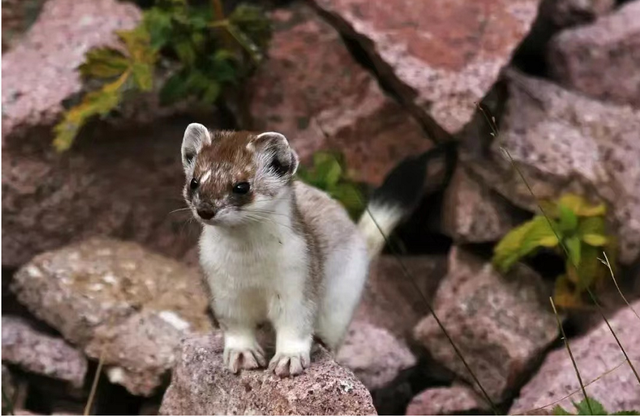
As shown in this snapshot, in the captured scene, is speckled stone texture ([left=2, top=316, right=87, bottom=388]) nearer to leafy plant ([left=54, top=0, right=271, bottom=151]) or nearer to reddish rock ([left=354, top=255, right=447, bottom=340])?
leafy plant ([left=54, top=0, right=271, bottom=151])

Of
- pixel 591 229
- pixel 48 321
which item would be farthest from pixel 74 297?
pixel 591 229

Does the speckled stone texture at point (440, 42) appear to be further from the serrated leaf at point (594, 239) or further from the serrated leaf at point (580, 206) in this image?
the serrated leaf at point (594, 239)

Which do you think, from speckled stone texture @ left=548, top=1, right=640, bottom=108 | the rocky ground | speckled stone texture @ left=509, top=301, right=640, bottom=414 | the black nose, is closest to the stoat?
the black nose

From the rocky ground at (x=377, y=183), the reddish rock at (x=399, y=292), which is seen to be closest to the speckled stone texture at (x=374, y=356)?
the rocky ground at (x=377, y=183)

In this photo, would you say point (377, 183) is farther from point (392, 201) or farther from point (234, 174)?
point (234, 174)

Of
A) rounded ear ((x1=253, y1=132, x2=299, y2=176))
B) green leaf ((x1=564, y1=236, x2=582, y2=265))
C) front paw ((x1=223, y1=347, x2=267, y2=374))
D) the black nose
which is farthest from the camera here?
green leaf ((x1=564, y1=236, x2=582, y2=265))

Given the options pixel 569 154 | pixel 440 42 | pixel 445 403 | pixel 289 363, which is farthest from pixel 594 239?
pixel 289 363
